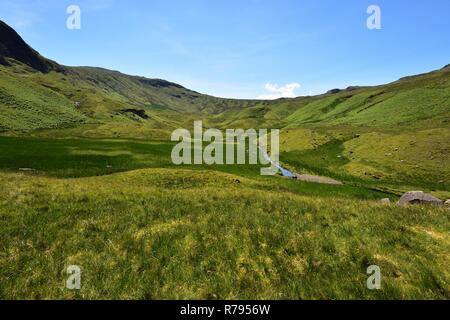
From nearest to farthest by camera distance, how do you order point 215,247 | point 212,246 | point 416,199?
1. point 215,247
2. point 212,246
3. point 416,199

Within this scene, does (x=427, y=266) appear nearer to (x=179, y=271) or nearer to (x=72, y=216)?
(x=179, y=271)

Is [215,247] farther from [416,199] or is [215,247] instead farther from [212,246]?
[416,199]

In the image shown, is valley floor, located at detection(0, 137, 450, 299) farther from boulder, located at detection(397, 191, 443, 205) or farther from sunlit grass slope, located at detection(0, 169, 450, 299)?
boulder, located at detection(397, 191, 443, 205)

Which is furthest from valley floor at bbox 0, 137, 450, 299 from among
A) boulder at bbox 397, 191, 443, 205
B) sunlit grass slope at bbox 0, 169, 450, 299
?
boulder at bbox 397, 191, 443, 205

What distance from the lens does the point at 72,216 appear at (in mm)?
14695

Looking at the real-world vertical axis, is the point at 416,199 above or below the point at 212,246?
below

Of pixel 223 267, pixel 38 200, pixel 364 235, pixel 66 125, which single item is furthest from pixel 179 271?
pixel 66 125

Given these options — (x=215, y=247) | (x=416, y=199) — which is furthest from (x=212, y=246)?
(x=416, y=199)

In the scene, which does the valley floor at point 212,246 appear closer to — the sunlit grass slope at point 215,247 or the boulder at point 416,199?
the sunlit grass slope at point 215,247

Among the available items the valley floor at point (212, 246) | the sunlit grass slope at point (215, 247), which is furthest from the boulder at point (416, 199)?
the sunlit grass slope at point (215, 247)

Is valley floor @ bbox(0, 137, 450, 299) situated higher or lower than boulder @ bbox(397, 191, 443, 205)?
higher

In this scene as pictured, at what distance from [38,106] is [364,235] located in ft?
623

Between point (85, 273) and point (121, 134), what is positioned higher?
point (121, 134)
